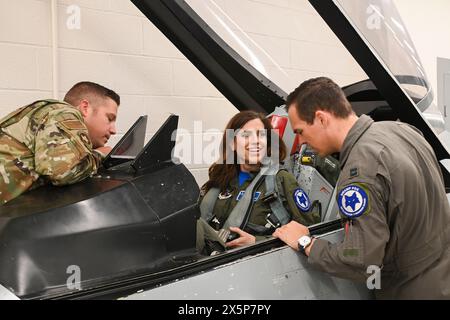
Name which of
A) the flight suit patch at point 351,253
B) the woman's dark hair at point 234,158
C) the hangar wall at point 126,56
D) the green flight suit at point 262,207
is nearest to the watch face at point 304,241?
the flight suit patch at point 351,253

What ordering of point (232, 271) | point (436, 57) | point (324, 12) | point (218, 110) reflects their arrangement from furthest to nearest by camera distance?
point (436, 57)
point (218, 110)
point (324, 12)
point (232, 271)

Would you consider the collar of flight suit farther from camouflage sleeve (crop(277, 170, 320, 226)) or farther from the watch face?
camouflage sleeve (crop(277, 170, 320, 226))

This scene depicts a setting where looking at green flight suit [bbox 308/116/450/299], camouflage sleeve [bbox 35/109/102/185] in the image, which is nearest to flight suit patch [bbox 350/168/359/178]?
green flight suit [bbox 308/116/450/299]

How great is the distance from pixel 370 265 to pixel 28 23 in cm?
200

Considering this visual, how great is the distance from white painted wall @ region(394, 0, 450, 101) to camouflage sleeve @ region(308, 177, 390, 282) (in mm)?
3550

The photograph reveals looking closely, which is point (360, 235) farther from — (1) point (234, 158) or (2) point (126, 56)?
(2) point (126, 56)

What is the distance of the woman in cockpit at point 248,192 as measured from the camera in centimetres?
151

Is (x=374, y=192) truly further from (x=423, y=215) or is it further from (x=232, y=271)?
(x=232, y=271)

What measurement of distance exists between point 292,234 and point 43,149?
68 cm

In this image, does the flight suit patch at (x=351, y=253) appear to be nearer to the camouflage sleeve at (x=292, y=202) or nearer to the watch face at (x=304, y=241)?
the watch face at (x=304, y=241)

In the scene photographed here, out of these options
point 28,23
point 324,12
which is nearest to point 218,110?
point 28,23

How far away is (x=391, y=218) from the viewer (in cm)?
116

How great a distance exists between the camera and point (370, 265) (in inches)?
43.8

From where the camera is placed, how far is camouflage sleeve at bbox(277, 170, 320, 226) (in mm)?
1590
